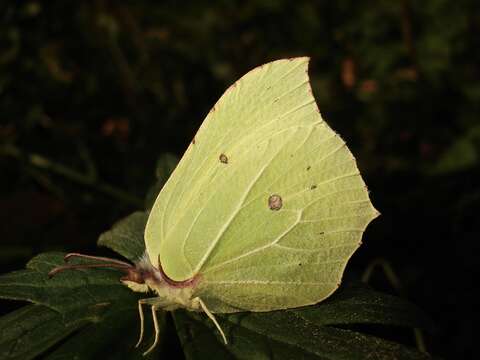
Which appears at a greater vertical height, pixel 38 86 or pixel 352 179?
pixel 38 86

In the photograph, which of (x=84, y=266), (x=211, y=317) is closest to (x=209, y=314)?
(x=211, y=317)

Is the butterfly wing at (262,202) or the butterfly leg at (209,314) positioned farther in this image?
the butterfly wing at (262,202)

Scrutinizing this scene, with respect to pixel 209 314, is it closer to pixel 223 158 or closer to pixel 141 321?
pixel 141 321

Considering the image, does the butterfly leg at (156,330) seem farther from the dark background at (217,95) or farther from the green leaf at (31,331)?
the dark background at (217,95)

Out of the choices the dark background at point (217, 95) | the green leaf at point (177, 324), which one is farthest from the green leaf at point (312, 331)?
the dark background at point (217, 95)

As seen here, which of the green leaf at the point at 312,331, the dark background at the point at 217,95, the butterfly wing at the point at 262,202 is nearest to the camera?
the green leaf at the point at 312,331

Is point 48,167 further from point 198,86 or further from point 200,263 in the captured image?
point 200,263

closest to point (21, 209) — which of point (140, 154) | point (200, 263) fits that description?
point (140, 154)
